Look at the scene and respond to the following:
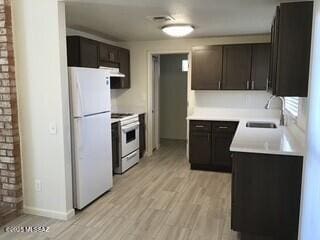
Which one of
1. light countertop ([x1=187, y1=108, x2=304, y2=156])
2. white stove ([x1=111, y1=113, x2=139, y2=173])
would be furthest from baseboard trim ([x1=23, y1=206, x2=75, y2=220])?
light countertop ([x1=187, y1=108, x2=304, y2=156])

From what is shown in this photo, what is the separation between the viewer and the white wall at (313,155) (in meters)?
2.02

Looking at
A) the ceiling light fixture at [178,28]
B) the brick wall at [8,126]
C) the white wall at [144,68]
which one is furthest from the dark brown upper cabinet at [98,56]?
the ceiling light fixture at [178,28]

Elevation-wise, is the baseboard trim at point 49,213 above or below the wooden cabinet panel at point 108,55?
below

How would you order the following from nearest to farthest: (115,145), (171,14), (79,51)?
(171,14)
(79,51)
(115,145)

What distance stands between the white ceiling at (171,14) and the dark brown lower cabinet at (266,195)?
1.63 m

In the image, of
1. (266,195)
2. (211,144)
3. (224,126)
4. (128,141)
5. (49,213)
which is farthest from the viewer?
(128,141)

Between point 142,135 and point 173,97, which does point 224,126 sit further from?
point 173,97

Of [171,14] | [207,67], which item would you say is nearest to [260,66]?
[207,67]

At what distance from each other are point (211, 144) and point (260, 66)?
155cm

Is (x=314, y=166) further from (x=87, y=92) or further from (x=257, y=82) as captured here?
(x=257, y=82)

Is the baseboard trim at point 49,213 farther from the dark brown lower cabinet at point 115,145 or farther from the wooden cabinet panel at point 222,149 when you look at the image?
the wooden cabinet panel at point 222,149

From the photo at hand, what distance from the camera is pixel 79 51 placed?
3.87 m

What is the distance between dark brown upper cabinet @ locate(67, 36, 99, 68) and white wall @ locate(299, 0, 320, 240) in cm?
290

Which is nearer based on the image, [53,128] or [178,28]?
[53,128]
